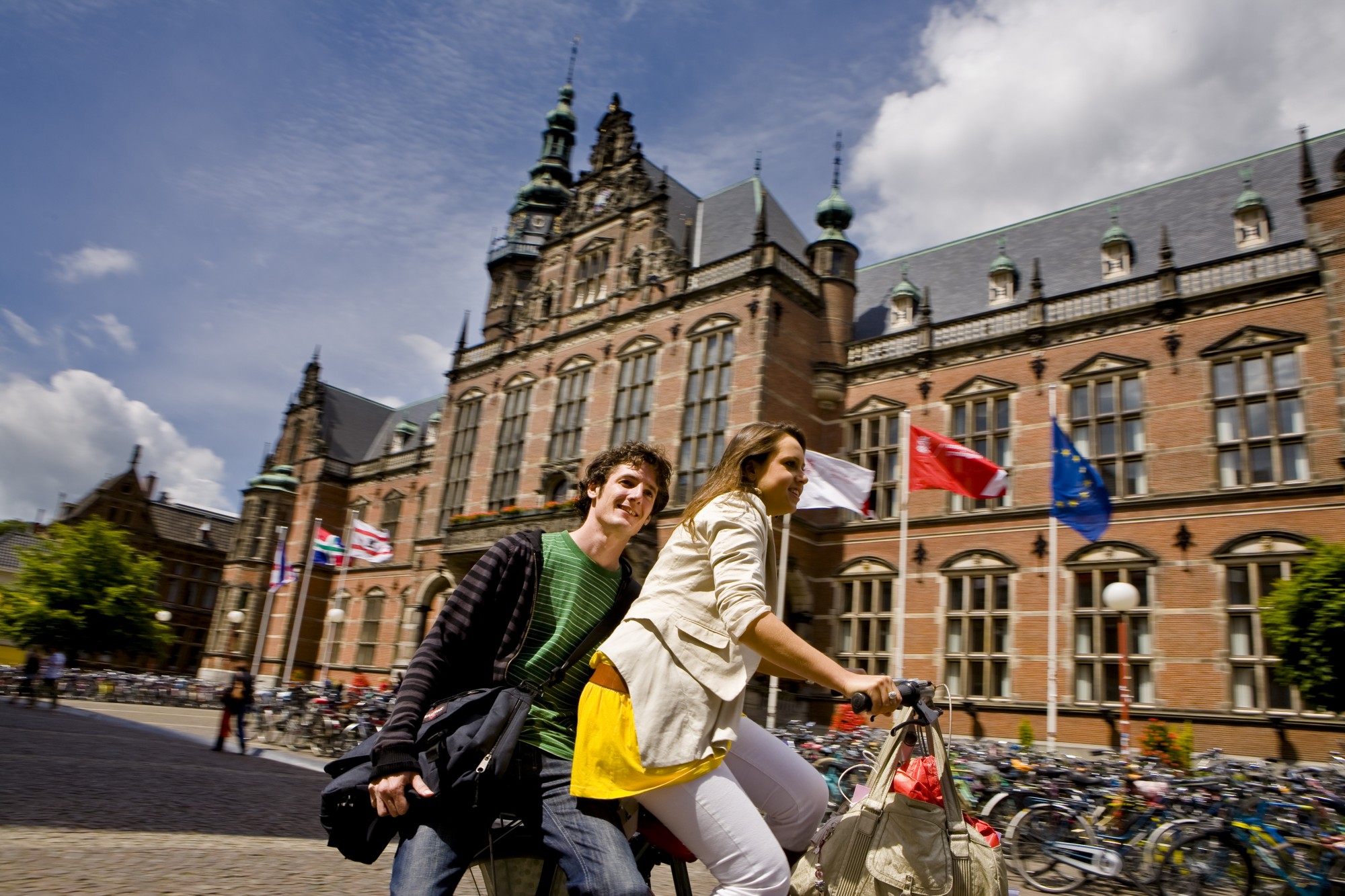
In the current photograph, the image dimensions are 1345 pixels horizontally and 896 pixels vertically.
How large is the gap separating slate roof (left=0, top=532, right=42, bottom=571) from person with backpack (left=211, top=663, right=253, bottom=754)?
4258 centimetres

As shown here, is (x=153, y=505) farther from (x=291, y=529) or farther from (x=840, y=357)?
(x=840, y=357)

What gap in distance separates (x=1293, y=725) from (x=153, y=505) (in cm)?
5929

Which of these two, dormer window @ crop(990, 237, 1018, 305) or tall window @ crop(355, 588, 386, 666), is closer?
dormer window @ crop(990, 237, 1018, 305)

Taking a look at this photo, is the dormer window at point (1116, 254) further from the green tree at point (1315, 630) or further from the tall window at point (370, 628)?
the tall window at point (370, 628)

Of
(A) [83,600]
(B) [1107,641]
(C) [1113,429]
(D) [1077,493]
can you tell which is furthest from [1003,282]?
(A) [83,600]

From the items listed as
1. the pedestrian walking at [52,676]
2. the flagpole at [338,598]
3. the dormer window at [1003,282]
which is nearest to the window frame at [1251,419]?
the dormer window at [1003,282]

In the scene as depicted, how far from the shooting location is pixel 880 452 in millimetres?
19781

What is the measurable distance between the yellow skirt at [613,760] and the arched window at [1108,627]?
15.2 metres

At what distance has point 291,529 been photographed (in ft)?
117

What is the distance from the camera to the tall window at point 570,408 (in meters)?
23.3

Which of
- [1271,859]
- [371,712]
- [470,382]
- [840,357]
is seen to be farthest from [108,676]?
[1271,859]

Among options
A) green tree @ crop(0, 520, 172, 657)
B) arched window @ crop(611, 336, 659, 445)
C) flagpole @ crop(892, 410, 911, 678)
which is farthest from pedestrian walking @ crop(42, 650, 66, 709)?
flagpole @ crop(892, 410, 911, 678)

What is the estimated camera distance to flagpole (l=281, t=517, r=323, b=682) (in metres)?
25.5

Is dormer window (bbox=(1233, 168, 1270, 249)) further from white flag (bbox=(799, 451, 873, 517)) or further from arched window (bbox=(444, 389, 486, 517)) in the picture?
arched window (bbox=(444, 389, 486, 517))
